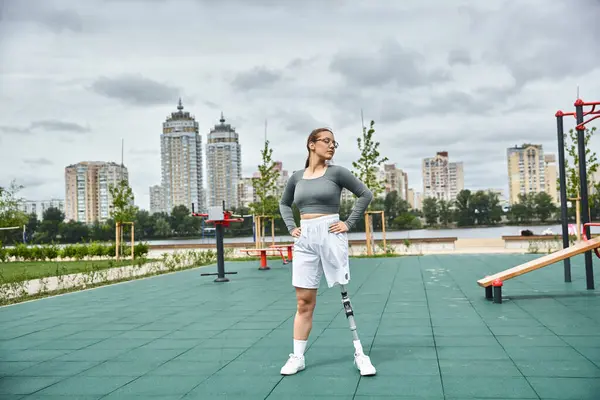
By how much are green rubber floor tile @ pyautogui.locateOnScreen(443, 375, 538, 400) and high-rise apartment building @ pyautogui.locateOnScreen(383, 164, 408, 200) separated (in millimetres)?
78058

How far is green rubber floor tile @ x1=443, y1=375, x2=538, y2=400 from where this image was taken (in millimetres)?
2688

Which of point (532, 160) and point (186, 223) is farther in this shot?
point (532, 160)

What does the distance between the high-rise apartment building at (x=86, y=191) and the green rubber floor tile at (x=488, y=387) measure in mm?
82318

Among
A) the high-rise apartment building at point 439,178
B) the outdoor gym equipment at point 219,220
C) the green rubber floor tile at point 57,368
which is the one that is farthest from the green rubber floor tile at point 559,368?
the high-rise apartment building at point 439,178

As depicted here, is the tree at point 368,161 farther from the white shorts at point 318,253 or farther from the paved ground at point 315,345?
the white shorts at point 318,253

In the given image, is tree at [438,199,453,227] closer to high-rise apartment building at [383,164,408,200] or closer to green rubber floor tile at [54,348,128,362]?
high-rise apartment building at [383,164,408,200]

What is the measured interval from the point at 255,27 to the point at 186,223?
49407 millimetres

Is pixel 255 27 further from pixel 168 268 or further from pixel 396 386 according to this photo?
pixel 168 268

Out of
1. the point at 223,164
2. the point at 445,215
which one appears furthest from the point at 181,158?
the point at 445,215

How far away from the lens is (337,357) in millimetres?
3607

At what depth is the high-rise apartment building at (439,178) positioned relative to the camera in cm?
10238

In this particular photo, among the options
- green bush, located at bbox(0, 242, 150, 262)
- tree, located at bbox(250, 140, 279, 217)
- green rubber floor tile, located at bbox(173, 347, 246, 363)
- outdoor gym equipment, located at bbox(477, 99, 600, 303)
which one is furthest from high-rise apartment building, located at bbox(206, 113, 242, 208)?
green rubber floor tile, located at bbox(173, 347, 246, 363)

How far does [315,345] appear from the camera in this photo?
3992 millimetres

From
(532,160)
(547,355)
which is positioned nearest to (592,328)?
(547,355)
